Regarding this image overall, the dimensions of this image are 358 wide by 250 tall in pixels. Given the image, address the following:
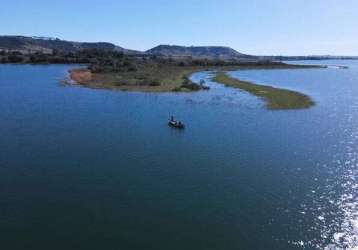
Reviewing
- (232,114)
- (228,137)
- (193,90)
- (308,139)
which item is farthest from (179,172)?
(193,90)

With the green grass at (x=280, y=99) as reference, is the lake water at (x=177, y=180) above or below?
below

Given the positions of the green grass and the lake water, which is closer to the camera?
the lake water

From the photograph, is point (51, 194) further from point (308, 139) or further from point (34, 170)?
point (308, 139)

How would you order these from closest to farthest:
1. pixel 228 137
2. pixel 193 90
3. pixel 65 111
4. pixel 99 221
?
pixel 99 221 < pixel 228 137 < pixel 65 111 < pixel 193 90

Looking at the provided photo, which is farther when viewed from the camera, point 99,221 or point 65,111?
point 65,111

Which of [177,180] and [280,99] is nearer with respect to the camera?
[177,180]

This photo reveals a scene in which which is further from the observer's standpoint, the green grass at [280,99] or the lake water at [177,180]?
the green grass at [280,99]

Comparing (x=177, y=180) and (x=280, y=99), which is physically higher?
(x=280, y=99)

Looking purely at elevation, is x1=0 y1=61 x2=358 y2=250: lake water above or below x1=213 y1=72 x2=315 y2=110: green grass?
below
